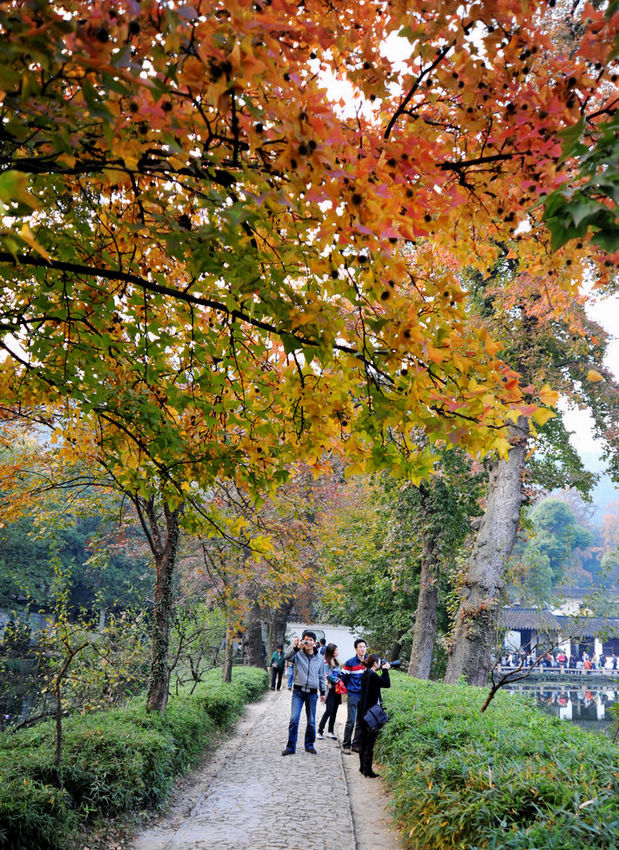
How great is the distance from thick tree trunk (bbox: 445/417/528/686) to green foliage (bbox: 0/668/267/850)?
204 inches

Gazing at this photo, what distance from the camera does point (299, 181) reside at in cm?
242

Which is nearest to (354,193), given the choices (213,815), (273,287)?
(273,287)

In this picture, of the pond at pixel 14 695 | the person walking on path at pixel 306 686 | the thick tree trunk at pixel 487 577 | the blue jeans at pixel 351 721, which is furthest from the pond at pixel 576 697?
the person walking on path at pixel 306 686

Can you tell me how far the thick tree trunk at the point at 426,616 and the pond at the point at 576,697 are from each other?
9.71 metres

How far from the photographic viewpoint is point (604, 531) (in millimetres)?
102875

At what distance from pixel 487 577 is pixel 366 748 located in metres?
4.64

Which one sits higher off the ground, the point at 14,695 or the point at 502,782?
the point at 502,782

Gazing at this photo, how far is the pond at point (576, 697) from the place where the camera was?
24922 millimetres

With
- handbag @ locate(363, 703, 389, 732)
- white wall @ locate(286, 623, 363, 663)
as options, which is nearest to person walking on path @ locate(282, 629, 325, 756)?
handbag @ locate(363, 703, 389, 732)

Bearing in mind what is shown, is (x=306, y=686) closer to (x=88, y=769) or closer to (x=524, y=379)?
(x=88, y=769)

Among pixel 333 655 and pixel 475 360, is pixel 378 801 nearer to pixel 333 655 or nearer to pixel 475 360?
pixel 333 655

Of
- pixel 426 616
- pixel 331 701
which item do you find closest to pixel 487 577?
pixel 331 701

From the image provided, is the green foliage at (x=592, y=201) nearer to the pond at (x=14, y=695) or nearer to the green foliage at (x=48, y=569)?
the pond at (x=14, y=695)

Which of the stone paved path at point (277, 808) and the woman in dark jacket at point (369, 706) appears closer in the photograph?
the stone paved path at point (277, 808)
